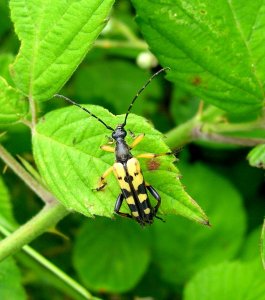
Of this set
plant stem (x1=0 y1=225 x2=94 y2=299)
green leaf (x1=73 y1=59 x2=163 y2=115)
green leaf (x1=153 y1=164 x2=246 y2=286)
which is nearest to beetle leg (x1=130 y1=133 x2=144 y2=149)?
plant stem (x1=0 y1=225 x2=94 y2=299)

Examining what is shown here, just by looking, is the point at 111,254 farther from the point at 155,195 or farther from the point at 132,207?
the point at 155,195

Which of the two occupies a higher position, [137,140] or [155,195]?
[137,140]

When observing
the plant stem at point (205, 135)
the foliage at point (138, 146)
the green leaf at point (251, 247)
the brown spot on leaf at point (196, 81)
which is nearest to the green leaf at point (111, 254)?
the foliage at point (138, 146)

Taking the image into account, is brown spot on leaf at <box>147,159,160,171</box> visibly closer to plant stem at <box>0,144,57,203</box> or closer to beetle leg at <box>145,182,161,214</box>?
beetle leg at <box>145,182,161,214</box>

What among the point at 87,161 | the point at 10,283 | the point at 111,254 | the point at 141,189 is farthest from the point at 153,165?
the point at 111,254

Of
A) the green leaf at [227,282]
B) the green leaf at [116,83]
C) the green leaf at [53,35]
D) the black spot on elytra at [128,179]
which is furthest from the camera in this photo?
the green leaf at [116,83]

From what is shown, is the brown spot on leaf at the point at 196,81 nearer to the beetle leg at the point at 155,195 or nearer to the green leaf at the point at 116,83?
the beetle leg at the point at 155,195
